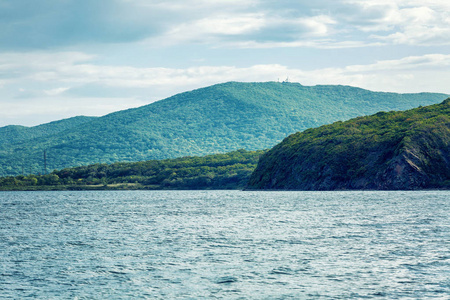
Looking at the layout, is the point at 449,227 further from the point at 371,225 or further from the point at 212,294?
the point at 212,294

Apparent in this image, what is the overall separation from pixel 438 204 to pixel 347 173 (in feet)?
264

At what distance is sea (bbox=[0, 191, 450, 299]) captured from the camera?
37.5 metres

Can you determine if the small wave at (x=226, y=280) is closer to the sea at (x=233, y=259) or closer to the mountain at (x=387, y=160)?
the sea at (x=233, y=259)

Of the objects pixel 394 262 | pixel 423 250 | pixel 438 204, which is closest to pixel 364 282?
pixel 394 262

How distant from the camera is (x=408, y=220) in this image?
78.6 m

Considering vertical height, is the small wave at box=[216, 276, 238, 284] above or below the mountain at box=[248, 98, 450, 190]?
below

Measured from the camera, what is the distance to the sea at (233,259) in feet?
Answer: 123

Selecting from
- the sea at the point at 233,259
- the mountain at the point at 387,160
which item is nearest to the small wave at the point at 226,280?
the sea at the point at 233,259

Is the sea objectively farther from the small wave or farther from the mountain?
the mountain

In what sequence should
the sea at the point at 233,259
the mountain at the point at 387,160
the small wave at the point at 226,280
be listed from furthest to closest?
1. the mountain at the point at 387,160
2. the small wave at the point at 226,280
3. the sea at the point at 233,259

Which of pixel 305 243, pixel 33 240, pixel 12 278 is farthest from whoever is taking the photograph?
pixel 33 240

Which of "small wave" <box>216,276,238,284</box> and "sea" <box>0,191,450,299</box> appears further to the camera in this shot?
"small wave" <box>216,276,238,284</box>

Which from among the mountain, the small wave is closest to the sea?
the small wave

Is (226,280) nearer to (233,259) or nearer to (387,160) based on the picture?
(233,259)
